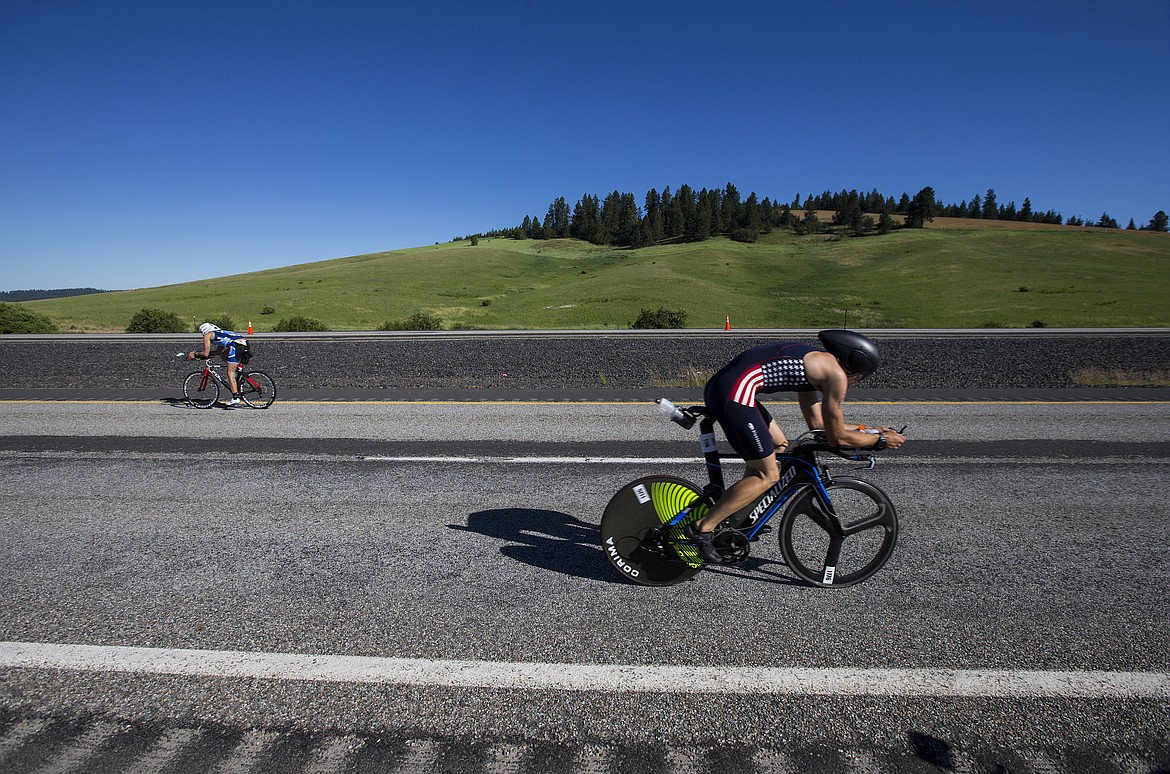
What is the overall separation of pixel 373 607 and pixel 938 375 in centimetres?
1395

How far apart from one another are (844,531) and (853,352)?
1.18m

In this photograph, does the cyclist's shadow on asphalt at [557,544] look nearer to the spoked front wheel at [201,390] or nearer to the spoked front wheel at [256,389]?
the spoked front wheel at [256,389]

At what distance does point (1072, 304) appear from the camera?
49.9m

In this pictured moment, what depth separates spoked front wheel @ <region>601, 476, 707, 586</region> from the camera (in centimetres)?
395

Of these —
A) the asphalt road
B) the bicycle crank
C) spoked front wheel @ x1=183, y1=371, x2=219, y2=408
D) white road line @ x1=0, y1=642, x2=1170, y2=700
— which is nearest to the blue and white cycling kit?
spoked front wheel @ x1=183, y1=371, x2=219, y2=408

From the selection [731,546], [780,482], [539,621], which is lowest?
[539,621]

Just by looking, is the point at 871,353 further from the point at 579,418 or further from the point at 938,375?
the point at 938,375

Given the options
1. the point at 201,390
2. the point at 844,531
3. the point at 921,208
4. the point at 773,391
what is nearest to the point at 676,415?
the point at 773,391

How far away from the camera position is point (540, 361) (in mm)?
15609

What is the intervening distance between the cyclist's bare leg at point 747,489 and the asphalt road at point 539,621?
1.83 ft

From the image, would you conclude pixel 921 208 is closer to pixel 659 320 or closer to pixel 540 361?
pixel 659 320

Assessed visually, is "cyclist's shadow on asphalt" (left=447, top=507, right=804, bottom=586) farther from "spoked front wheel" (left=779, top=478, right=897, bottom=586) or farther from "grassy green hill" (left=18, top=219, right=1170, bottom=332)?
"grassy green hill" (left=18, top=219, right=1170, bottom=332)

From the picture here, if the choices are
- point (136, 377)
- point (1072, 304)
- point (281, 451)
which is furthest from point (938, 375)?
point (1072, 304)

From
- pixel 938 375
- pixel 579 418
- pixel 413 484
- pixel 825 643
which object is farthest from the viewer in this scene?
pixel 938 375
